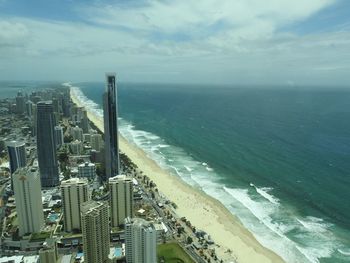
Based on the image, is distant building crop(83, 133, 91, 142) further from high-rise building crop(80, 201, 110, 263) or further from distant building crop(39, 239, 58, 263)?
distant building crop(39, 239, 58, 263)

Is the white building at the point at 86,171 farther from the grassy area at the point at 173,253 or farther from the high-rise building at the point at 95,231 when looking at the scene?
the high-rise building at the point at 95,231

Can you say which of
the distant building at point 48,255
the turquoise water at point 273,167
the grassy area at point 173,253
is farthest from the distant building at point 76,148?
the distant building at point 48,255

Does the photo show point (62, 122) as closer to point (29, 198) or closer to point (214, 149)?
point (214, 149)

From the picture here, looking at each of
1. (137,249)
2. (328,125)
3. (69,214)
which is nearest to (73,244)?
(69,214)

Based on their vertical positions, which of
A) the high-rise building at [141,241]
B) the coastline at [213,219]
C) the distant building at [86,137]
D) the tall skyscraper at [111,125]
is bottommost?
the coastline at [213,219]

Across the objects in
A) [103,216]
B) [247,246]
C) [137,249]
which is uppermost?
[103,216]
